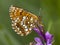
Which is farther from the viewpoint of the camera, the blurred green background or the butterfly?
the blurred green background

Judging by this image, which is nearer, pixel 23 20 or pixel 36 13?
pixel 23 20

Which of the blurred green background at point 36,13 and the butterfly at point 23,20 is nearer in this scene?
the butterfly at point 23,20

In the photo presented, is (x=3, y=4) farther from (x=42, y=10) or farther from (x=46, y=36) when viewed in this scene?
(x=46, y=36)

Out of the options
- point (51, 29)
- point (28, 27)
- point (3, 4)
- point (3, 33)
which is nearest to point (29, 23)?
point (28, 27)
